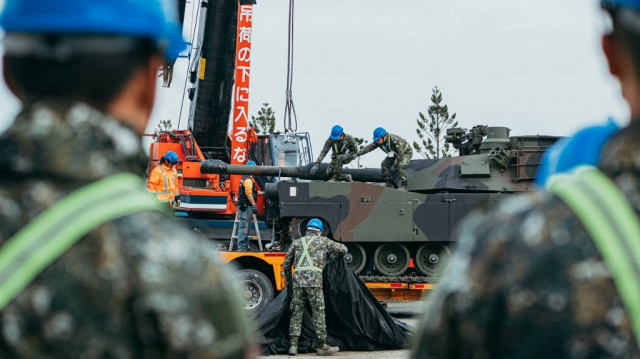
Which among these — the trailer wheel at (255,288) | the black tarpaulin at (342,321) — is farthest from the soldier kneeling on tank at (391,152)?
the black tarpaulin at (342,321)

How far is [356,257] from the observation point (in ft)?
57.6

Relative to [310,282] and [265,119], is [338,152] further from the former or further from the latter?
[265,119]

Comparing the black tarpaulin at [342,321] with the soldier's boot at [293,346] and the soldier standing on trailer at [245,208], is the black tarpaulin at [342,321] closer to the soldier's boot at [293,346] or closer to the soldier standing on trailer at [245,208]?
the soldier's boot at [293,346]

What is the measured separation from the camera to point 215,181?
21.8 meters

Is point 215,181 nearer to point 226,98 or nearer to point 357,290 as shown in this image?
point 226,98

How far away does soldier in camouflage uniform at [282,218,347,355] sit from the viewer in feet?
42.7

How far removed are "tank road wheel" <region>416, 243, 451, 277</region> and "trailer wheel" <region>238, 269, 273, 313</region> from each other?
297 centimetres

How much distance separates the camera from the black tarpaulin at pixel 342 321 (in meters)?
13.3

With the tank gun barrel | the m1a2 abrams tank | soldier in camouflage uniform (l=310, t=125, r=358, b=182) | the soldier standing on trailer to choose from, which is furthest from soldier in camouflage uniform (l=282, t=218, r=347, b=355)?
the soldier standing on trailer

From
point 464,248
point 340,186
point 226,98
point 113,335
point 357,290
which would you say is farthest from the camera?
point 226,98

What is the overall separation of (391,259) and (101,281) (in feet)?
51.9

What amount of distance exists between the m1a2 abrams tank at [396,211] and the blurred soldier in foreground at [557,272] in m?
15.2

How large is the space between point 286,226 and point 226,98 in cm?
702

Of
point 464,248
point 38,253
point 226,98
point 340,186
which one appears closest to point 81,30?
point 38,253
